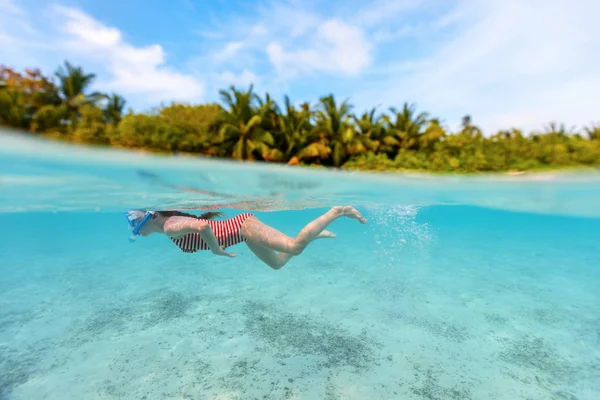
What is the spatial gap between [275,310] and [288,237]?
4.69 meters

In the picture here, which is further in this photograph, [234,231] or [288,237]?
[234,231]

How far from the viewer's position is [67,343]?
7.49m

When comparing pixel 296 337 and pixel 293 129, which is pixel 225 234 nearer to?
pixel 296 337

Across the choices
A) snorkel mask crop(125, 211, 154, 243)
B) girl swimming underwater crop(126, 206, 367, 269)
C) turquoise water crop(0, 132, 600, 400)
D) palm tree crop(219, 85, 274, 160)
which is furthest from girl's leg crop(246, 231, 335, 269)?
palm tree crop(219, 85, 274, 160)

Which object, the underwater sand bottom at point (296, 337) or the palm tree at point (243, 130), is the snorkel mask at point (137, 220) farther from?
the palm tree at point (243, 130)

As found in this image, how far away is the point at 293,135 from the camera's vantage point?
101 ft

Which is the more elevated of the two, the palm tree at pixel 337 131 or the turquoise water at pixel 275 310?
the palm tree at pixel 337 131

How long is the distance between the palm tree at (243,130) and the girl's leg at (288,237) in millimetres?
24600

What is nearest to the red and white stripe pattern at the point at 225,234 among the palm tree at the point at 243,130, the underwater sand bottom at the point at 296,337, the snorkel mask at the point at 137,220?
the snorkel mask at the point at 137,220

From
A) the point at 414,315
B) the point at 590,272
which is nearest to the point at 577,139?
the point at 590,272

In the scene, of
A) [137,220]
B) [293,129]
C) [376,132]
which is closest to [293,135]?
[293,129]

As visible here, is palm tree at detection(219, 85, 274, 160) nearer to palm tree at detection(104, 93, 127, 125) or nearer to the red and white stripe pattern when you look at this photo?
palm tree at detection(104, 93, 127, 125)

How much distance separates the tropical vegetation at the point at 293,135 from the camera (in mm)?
29578

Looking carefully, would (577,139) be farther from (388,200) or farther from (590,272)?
(388,200)
